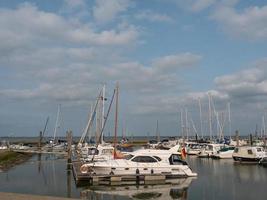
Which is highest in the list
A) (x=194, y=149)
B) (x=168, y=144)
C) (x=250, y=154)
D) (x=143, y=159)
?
(x=168, y=144)

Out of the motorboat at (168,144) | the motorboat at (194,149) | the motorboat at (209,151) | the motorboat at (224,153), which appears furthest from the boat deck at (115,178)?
the motorboat at (168,144)

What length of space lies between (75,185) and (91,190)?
3154mm

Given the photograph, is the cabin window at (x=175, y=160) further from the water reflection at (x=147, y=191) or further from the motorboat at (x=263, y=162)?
the motorboat at (x=263, y=162)

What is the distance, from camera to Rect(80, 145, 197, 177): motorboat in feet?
122

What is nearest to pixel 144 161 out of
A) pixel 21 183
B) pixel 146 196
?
pixel 146 196

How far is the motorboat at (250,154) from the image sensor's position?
57312 millimetres

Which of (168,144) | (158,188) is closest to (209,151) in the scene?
(168,144)

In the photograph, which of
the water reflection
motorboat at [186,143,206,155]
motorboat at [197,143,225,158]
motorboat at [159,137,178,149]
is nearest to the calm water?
the water reflection

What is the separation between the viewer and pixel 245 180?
131 ft

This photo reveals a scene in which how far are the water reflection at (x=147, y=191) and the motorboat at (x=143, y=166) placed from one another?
1.98 metres

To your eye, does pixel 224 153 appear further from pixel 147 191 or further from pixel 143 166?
pixel 147 191

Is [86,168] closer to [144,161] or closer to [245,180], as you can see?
[144,161]

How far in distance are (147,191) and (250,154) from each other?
29.8 metres

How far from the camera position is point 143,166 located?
3838cm
